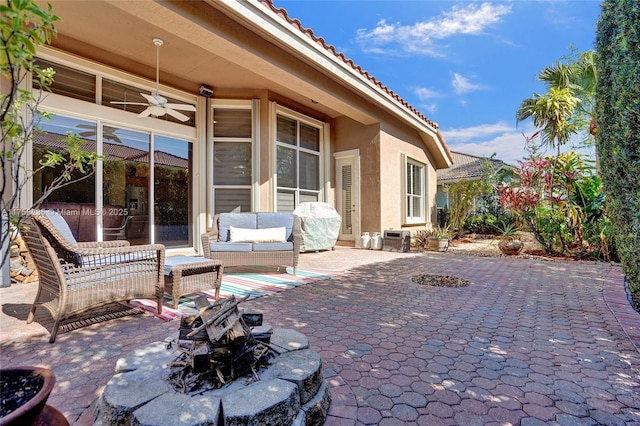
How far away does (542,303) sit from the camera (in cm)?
344

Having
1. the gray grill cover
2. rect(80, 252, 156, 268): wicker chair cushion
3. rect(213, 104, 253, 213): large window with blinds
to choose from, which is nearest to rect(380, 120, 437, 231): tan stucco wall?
the gray grill cover

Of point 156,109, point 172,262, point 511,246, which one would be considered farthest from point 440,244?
point 156,109

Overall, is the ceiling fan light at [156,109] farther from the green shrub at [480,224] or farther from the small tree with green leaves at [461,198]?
the green shrub at [480,224]

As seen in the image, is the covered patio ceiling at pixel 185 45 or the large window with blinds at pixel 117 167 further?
the large window with blinds at pixel 117 167

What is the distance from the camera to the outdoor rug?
3.24m

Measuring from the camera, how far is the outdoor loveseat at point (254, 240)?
471 cm

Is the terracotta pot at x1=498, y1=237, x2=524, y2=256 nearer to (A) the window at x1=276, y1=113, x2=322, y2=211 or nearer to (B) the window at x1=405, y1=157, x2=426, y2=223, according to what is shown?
(B) the window at x1=405, y1=157, x2=426, y2=223

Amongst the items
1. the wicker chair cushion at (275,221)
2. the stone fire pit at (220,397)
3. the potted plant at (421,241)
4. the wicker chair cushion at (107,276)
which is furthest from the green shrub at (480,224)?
the stone fire pit at (220,397)

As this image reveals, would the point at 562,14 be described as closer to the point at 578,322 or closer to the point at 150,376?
the point at 578,322

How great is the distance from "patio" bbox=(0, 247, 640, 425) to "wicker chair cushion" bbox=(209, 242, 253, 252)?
117 cm

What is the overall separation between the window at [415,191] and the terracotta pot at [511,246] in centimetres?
265

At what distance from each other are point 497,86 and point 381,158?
11559 millimetres

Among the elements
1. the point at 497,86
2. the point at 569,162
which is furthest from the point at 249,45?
the point at 497,86

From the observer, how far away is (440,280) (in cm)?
453
